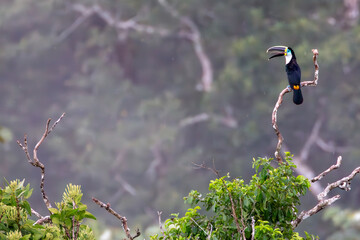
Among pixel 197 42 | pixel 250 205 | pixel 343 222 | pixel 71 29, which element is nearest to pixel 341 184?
pixel 250 205

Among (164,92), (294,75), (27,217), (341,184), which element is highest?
(164,92)

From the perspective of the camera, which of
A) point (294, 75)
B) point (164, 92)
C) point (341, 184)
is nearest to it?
point (341, 184)

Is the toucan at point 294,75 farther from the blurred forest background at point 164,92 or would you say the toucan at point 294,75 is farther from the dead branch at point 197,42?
the dead branch at point 197,42

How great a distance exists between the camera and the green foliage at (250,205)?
8.89 ft

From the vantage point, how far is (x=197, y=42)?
17594 millimetres

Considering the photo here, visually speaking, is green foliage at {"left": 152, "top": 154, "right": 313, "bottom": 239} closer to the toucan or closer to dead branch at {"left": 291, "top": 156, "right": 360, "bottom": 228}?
dead branch at {"left": 291, "top": 156, "right": 360, "bottom": 228}

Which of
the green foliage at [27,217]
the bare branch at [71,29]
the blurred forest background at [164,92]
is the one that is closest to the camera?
the green foliage at [27,217]

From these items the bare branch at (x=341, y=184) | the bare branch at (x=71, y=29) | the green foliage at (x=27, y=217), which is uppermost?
the bare branch at (x=71, y=29)

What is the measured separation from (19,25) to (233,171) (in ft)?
23.8

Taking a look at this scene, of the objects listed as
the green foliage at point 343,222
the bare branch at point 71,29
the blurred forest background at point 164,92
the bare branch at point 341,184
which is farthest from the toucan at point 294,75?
the bare branch at point 71,29

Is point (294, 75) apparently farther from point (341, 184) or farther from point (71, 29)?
point (71, 29)

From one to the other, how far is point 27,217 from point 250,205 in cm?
86

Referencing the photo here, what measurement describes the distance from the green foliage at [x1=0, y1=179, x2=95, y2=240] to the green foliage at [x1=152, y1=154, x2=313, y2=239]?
1.20ft

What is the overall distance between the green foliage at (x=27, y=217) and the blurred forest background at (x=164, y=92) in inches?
507
